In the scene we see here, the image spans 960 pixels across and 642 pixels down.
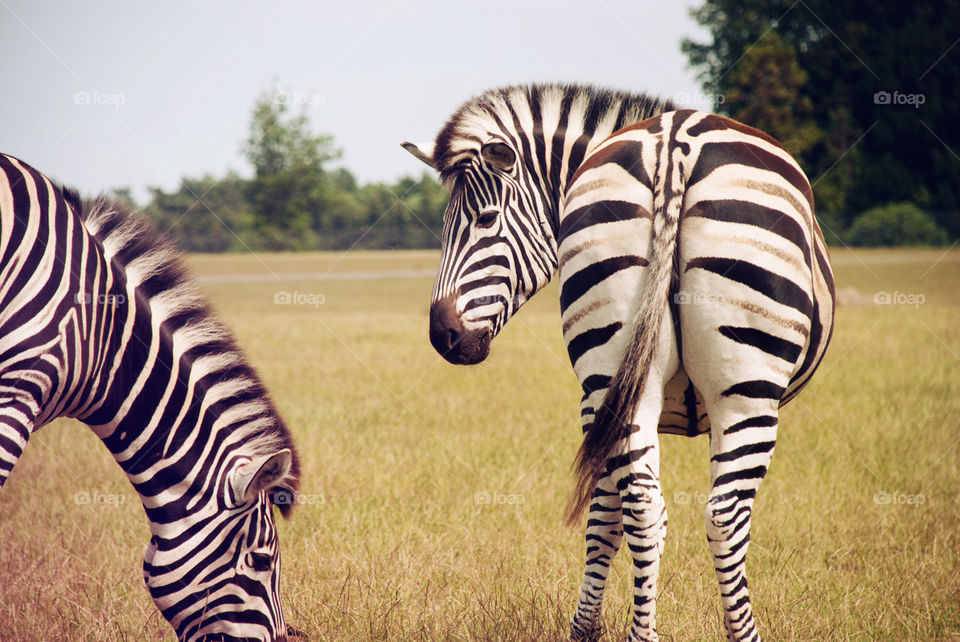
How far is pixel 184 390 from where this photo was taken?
2957mm

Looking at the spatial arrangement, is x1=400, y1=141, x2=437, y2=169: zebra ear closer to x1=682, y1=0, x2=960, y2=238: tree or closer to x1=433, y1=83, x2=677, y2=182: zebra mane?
x1=433, y1=83, x2=677, y2=182: zebra mane

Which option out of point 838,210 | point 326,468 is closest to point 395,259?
point 838,210

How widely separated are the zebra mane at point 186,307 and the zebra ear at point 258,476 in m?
0.16

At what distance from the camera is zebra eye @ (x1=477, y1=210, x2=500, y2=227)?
326cm

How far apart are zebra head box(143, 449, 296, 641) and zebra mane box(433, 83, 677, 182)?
1.75 m

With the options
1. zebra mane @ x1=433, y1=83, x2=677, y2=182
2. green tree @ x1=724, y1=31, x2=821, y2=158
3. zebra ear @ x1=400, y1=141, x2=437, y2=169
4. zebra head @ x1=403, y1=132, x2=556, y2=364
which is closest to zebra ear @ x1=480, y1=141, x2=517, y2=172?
zebra head @ x1=403, y1=132, x2=556, y2=364

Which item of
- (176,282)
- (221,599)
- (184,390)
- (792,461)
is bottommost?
(792,461)

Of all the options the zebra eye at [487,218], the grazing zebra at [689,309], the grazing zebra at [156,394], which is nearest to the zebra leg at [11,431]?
the grazing zebra at [156,394]

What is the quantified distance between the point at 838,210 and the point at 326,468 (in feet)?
126

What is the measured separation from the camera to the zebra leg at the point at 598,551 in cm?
329

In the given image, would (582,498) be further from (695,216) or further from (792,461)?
(792,461)

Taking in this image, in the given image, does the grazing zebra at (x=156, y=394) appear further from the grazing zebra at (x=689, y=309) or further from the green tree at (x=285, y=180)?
the green tree at (x=285, y=180)

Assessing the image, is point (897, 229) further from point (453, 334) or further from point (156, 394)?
point (156, 394)

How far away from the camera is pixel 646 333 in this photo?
2.56m
